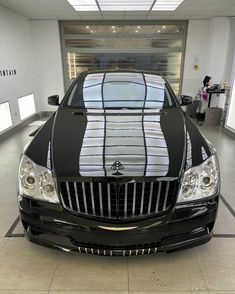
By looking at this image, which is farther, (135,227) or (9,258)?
(9,258)

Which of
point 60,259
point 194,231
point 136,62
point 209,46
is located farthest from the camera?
point 136,62

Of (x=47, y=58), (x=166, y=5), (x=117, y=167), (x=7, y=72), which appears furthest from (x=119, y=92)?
(x=47, y=58)

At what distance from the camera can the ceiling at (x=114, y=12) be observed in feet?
15.1

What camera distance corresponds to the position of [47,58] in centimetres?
661

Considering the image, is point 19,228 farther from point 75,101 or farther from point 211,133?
point 211,133

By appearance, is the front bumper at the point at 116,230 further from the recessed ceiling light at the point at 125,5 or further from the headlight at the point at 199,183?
the recessed ceiling light at the point at 125,5

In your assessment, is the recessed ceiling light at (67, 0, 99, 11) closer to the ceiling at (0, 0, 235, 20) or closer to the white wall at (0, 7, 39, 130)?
the ceiling at (0, 0, 235, 20)

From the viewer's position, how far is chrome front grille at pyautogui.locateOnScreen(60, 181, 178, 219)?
147cm

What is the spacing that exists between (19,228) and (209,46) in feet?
20.5

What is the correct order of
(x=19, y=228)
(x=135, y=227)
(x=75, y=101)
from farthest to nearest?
(x=75, y=101), (x=19, y=228), (x=135, y=227)

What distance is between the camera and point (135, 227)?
4.79 feet

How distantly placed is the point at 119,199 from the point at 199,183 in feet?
1.72

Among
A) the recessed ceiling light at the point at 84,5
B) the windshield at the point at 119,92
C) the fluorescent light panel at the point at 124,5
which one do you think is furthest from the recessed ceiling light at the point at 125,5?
the windshield at the point at 119,92

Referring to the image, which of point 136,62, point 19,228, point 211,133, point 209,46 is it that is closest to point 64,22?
point 136,62
